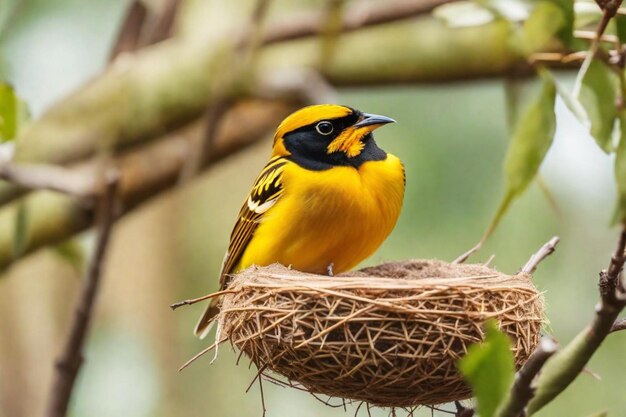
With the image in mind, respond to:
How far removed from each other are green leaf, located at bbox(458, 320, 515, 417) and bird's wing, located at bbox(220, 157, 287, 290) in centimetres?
173

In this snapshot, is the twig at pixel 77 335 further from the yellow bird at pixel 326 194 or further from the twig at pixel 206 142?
the twig at pixel 206 142

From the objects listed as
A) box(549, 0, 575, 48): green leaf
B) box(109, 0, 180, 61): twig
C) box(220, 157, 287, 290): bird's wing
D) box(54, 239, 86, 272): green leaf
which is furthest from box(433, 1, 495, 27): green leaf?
box(54, 239, 86, 272): green leaf

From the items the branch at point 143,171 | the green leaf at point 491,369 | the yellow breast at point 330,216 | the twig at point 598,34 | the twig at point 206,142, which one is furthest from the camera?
the branch at point 143,171

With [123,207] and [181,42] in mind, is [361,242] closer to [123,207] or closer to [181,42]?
[123,207]

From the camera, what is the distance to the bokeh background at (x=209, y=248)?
16.1ft

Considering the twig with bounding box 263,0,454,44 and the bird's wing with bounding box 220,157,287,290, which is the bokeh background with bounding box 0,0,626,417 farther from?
the bird's wing with bounding box 220,157,287,290

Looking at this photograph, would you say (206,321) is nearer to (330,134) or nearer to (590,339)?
(330,134)

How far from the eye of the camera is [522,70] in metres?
4.33

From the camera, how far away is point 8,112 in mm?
2668

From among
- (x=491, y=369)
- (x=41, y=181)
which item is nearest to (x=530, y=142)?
(x=491, y=369)

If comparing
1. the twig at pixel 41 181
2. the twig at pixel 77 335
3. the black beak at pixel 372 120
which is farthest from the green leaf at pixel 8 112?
the black beak at pixel 372 120

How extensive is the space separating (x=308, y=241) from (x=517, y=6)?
3.06 ft

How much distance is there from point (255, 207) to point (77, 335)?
28.0 inches

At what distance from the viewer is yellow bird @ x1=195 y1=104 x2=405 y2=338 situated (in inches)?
118
